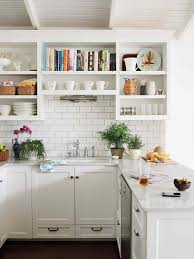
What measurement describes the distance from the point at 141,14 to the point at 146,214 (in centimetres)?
308

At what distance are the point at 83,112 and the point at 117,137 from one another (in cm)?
69

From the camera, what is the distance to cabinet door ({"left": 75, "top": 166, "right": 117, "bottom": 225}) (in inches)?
170

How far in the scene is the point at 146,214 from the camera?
83.4 inches

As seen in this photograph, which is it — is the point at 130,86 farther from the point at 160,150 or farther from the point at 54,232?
the point at 54,232

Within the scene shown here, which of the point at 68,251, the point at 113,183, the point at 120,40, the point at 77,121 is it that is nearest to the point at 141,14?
the point at 120,40

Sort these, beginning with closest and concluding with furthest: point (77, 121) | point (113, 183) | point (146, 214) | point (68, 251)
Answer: point (146, 214) → point (68, 251) → point (113, 183) → point (77, 121)

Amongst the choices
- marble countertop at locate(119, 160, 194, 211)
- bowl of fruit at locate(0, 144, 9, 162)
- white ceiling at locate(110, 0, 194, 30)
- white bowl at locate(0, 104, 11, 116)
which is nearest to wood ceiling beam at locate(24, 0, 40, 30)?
white ceiling at locate(110, 0, 194, 30)

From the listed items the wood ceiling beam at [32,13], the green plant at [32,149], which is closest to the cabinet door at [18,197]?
the green plant at [32,149]

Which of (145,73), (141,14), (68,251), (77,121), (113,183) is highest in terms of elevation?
(141,14)

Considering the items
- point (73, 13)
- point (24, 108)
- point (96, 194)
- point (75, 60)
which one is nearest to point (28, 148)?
point (24, 108)

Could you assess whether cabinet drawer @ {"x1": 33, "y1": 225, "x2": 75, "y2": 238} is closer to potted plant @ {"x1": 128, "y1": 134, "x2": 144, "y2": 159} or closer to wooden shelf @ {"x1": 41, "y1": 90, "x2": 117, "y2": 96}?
potted plant @ {"x1": 128, "y1": 134, "x2": 144, "y2": 159}

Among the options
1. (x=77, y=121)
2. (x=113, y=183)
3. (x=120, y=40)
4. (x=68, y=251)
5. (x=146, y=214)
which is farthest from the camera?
(x=77, y=121)

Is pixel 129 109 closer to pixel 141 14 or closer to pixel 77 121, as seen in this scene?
pixel 77 121

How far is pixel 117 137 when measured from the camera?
4559 millimetres
